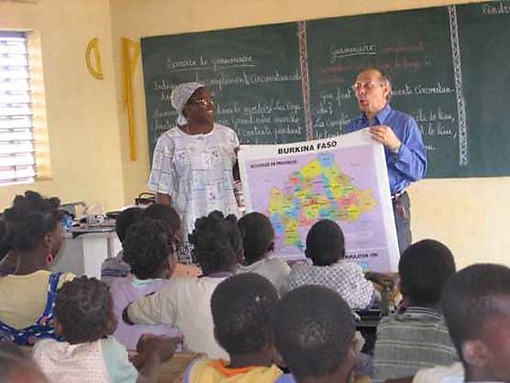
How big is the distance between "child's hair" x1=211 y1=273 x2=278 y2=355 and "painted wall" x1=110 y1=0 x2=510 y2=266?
357 cm

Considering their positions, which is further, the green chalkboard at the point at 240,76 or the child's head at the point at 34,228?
the green chalkboard at the point at 240,76

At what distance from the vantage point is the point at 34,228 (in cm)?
283

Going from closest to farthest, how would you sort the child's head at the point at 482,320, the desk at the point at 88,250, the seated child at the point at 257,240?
1. the child's head at the point at 482,320
2. the seated child at the point at 257,240
3. the desk at the point at 88,250

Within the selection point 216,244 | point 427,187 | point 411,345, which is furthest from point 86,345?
point 427,187

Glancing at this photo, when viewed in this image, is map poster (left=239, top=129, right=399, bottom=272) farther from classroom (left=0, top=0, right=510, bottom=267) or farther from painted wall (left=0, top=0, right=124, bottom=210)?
painted wall (left=0, top=0, right=124, bottom=210)

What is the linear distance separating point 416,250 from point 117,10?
451 centimetres

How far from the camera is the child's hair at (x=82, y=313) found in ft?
7.16

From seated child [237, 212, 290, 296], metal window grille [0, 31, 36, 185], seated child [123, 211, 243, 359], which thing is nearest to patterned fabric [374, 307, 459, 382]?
seated child [123, 211, 243, 359]

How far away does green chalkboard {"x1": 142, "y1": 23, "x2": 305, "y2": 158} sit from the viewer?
5770mm

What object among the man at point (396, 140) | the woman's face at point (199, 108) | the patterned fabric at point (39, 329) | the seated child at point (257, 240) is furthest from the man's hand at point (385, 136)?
the patterned fabric at point (39, 329)

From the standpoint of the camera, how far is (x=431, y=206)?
5.43 meters

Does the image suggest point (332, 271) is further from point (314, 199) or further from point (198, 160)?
point (198, 160)

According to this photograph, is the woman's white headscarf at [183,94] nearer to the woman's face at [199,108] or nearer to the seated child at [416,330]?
the woman's face at [199,108]

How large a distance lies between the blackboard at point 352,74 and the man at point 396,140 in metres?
1.49
